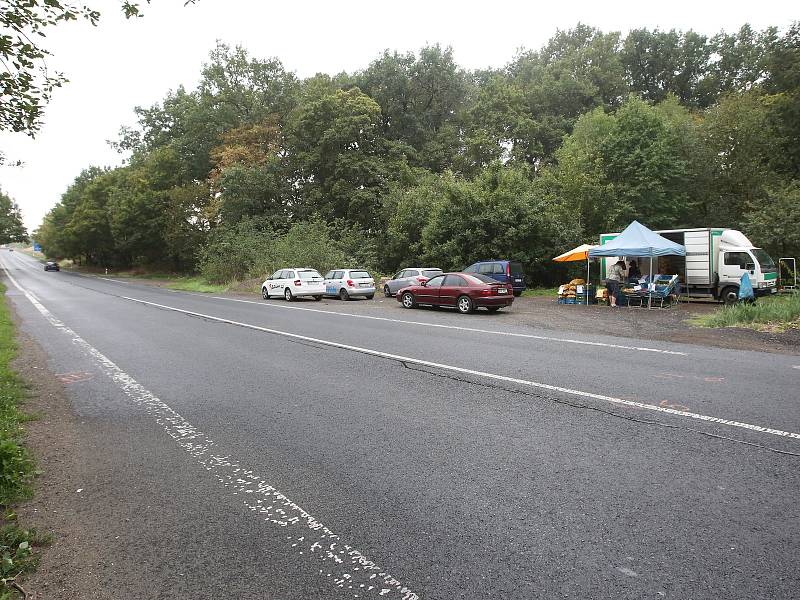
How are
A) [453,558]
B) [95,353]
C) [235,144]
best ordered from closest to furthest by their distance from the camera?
[453,558], [95,353], [235,144]

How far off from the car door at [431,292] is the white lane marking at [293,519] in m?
13.9

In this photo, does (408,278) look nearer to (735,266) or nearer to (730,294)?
(730,294)

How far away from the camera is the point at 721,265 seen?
19625 millimetres

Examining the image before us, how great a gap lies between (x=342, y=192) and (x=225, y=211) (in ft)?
34.7

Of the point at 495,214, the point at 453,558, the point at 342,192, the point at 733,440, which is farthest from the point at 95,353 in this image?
the point at 342,192

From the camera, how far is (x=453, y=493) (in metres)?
3.83

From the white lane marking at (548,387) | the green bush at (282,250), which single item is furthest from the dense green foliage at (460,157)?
the white lane marking at (548,387)

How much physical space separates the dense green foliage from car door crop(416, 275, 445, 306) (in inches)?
383

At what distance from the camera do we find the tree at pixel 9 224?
75125 mm

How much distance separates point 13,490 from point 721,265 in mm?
22043

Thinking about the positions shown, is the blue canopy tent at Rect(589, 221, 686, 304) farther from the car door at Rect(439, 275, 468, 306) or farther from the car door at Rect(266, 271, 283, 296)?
the car door at Rect(266, 271, 283, 296)

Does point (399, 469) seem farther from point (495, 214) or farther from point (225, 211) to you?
point (225, 211)

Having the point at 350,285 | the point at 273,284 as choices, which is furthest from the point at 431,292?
the point at 273,284

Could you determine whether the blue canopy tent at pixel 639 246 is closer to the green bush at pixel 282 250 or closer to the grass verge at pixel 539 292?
the grass verge at pixel 539 292
